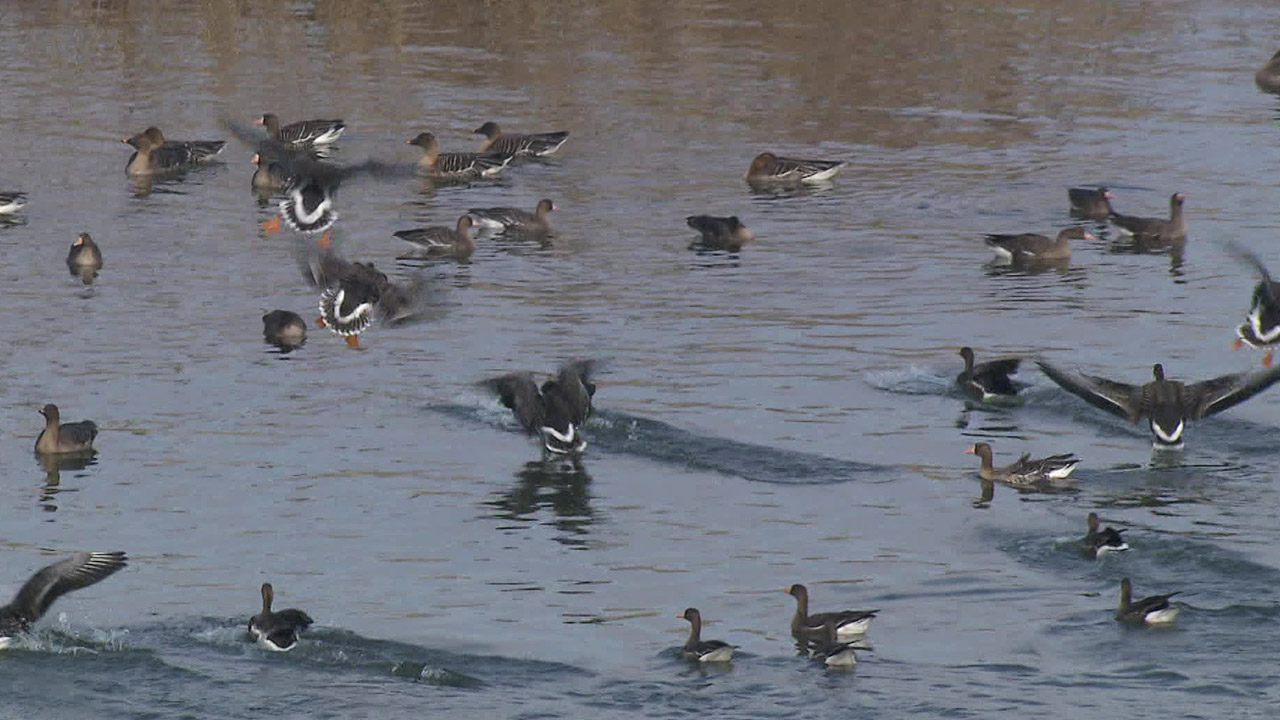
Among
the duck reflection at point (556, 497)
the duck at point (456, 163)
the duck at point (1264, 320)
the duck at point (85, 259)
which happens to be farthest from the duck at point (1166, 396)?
the duck at point (456, 163)

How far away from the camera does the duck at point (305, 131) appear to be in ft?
112

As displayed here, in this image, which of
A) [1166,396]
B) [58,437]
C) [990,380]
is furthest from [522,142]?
[1166,396]

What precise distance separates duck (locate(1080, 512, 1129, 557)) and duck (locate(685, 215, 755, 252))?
1193cm

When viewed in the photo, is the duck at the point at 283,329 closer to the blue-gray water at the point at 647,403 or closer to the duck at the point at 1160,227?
the blue-gray water at the point at 647,403

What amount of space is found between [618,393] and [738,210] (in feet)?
31.5

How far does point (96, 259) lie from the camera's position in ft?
90.1

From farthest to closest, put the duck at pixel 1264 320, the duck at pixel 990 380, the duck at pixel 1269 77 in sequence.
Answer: the duck at pixel 1269 77, the duck at pixel 1264 320, the duck at pixel 990 380

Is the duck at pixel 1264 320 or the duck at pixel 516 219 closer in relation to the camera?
the duck at pixel 1264 320

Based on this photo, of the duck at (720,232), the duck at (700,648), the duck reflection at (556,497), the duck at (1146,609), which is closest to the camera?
the duck at (700,648)

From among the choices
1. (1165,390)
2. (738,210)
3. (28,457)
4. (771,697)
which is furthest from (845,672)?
(738,210)

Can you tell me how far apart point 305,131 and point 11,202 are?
5347mm

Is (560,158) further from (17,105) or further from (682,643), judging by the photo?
(682,643)

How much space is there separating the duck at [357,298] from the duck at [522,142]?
821 centimetres

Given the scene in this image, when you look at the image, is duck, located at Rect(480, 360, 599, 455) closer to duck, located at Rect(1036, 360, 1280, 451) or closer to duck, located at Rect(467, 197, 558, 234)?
duck, located at Rect(1036, 360, 1280, 451)
